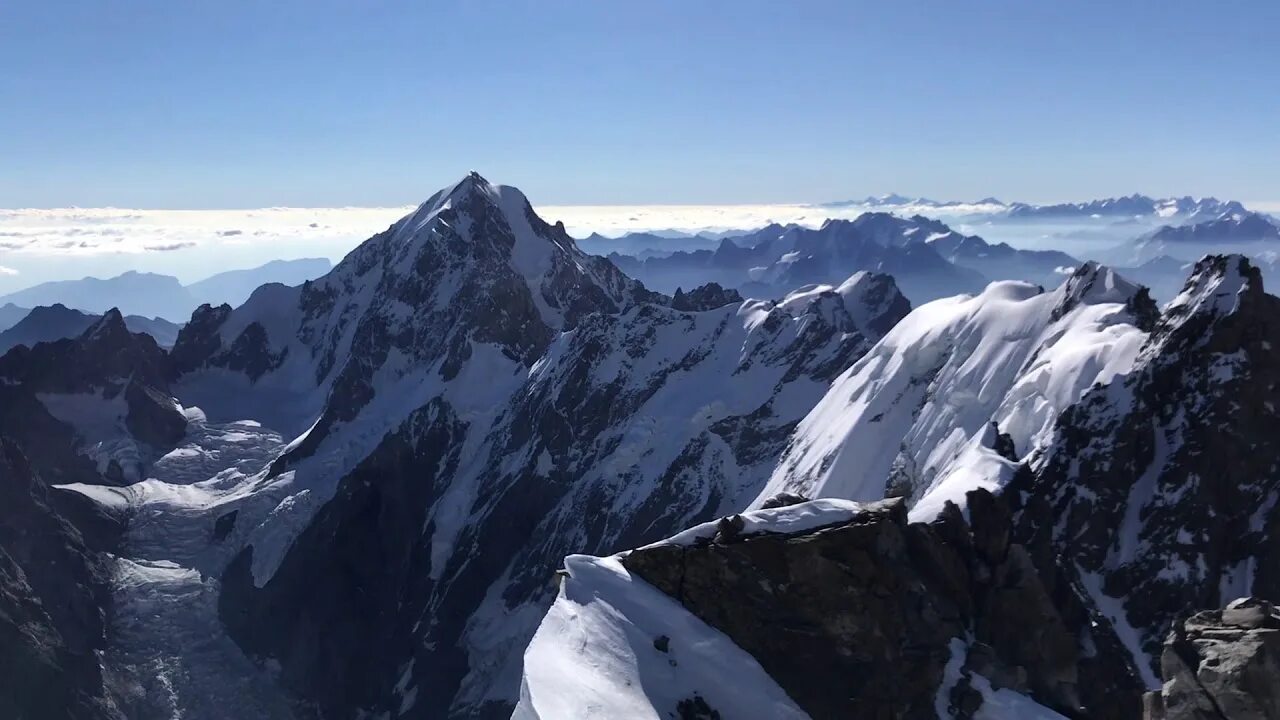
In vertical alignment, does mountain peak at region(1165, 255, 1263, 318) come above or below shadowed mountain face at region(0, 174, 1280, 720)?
above

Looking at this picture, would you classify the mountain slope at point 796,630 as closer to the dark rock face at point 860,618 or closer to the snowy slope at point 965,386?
the dark rock face at point 860,618

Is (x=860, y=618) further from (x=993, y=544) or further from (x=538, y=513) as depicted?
(x=538, y=513)

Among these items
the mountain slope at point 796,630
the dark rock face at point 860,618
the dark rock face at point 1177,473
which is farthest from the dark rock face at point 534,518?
the mountain slope at point 796,630

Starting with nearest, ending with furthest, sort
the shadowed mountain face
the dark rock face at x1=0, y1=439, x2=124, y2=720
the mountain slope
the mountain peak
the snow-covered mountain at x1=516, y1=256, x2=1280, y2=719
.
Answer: the mountain slope
the snow-covered mountain at x1=516, y1=256, x2=1280, y2=719
the shadowed mountain face
the mountain peak
the dark rock face at x1=0, y1=439, x2=124, y2=720

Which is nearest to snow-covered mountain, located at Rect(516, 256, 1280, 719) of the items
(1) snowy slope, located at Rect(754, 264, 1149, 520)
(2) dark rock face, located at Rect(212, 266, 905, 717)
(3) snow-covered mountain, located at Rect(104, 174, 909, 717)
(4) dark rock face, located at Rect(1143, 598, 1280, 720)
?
(4) dark rock face, located at Rect(1143, 598, 1280, 720)

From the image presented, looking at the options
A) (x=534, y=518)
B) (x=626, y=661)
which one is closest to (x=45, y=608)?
(x=534, y=518)

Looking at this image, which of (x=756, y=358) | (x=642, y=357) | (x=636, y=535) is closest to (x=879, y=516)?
(x=636, y=535)

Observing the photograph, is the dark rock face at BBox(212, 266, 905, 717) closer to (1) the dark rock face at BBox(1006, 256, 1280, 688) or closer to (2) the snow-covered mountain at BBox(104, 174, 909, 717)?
(2) the snow-covered mountain at BBox(104, 174, 909, 717)
